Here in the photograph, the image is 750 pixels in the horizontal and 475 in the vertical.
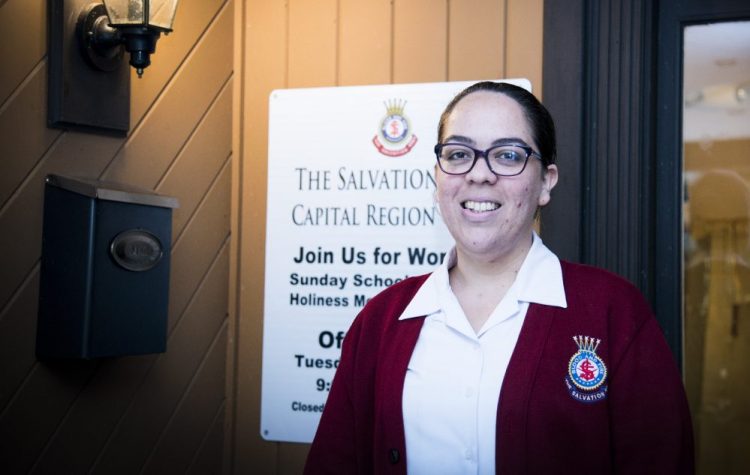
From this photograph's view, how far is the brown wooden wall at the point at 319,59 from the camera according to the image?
2688 mm

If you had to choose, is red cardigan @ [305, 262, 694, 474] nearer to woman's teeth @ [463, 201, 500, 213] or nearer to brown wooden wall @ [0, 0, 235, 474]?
woman's teeth @ [463, 201, 500, 213]

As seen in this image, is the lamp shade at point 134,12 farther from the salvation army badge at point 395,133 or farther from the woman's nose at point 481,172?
the woman's nose at point 481,172

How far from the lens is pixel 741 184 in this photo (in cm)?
260

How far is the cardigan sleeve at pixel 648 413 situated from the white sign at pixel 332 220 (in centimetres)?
112

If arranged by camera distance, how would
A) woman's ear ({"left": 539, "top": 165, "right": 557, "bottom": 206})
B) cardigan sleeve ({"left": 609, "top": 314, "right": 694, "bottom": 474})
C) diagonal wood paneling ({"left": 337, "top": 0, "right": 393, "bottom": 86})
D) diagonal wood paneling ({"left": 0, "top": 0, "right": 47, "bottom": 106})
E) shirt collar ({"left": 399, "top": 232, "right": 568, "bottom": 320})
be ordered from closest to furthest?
cardigan sleeve ({"left": 609, "top": 314, "right": 694, "bottom": 474}), shirt collar ({"left": 399, "top": 232, "right": 568, "bottom": 320}), woman's ear ({"left": 539, "top": 165, "right": 557, "bottom": 206}), diagonal wood paneling ({"left": 0, "top": 0, "right": 47, "bottom": 106}), diagonal wood paneling ({"left": 337, "top": 0, "right": 393, "bottom": 86})

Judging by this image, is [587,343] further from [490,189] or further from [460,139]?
[460,139]

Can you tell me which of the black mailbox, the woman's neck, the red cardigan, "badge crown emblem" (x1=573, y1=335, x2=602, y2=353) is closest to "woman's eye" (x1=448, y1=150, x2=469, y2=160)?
the woman's neck

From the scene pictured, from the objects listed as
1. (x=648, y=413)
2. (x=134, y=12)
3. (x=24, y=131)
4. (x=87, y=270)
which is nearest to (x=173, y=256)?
(x=87, y=270)

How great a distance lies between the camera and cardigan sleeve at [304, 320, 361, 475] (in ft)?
6.31

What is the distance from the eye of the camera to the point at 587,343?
66.8 inches

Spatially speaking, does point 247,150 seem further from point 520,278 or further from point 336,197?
point 520,278

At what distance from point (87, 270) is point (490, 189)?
1.11m

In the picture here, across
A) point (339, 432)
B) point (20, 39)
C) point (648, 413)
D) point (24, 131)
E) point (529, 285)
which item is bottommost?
point (339, 432)

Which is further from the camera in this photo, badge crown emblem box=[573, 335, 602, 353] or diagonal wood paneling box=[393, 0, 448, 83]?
diagonal wood paneling box=[393, 0, 448, 83]
